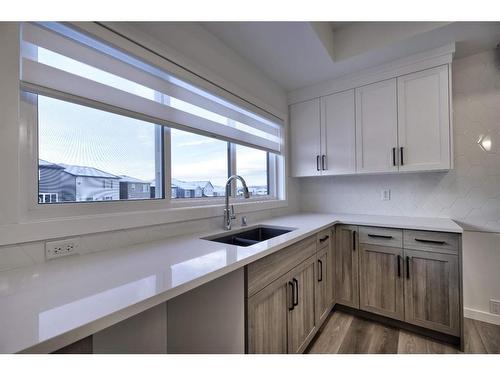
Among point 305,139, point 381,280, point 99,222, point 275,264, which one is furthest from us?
point 305,139

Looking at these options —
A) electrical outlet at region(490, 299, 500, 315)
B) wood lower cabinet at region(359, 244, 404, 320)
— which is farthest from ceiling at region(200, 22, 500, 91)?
electrical outlet at region(490, 299, 500, 315)

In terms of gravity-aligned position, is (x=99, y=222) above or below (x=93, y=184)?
below

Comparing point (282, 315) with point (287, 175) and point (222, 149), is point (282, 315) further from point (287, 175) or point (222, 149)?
point (287, 175)

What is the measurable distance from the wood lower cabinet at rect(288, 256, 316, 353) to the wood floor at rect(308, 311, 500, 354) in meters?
0.21

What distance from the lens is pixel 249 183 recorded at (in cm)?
232

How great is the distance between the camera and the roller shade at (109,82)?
3.06 ft

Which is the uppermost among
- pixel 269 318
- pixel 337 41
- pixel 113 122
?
pixel 337 41

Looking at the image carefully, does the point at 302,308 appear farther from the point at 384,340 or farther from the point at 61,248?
the point at 61,248

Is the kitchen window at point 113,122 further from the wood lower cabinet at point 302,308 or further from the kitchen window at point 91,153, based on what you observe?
the wood lower cabinet at point 302,308

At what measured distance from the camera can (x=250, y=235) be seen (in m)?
1.86

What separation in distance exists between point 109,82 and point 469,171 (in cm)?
288

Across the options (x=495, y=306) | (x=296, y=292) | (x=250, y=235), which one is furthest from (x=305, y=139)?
(x=495, y=306)

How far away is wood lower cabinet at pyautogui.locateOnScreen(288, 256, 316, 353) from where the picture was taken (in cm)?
139

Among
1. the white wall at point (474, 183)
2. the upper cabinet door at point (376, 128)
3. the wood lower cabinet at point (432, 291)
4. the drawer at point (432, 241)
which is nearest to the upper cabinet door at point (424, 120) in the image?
the upper cabinet door at point (376, 128)
